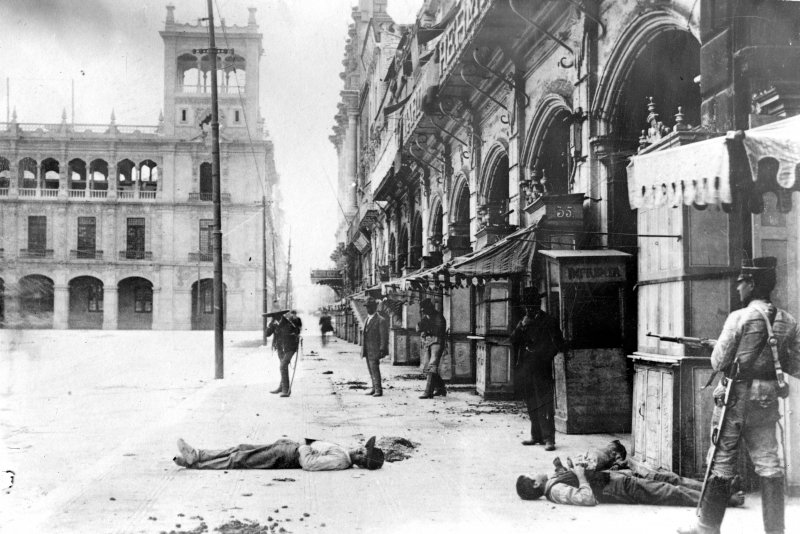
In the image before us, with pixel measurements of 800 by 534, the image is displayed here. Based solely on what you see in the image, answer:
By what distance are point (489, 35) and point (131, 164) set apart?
51.3 metres

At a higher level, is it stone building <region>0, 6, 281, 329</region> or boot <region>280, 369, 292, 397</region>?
stone building <region>0, 6, 281, 329</region>

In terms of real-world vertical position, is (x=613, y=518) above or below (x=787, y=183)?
below

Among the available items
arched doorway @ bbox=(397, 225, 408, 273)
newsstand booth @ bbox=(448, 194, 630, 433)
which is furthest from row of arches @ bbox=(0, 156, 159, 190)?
newsstand booth @ bbox=(448, 194, 630, 433)

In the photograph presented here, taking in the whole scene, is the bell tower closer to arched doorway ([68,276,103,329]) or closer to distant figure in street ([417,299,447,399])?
arched doorway ([68,276,103,329])

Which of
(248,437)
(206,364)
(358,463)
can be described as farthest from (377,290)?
(358,463)

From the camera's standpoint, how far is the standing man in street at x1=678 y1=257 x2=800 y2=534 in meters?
4.68

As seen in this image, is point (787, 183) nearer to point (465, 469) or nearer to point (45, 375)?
point (465, 469)

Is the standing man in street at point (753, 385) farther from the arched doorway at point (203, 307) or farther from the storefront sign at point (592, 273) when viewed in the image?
the arched doorway at point (203, 307)

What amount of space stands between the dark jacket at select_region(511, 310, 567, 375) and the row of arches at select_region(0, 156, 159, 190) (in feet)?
175

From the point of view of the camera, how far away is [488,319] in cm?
1227

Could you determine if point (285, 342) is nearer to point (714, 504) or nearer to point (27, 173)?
point (714, 504)

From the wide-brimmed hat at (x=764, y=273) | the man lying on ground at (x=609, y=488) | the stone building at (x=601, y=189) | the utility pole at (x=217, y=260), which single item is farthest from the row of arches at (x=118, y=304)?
the wide-brimmed hat at (x=764, y=273)

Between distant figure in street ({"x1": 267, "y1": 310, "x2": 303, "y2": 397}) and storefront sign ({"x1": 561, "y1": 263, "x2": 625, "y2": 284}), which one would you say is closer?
storefront sign ({"x1": 561, "y1": 263, "x2": 625, "y2": 284})

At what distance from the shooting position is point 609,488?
562 centimetres
